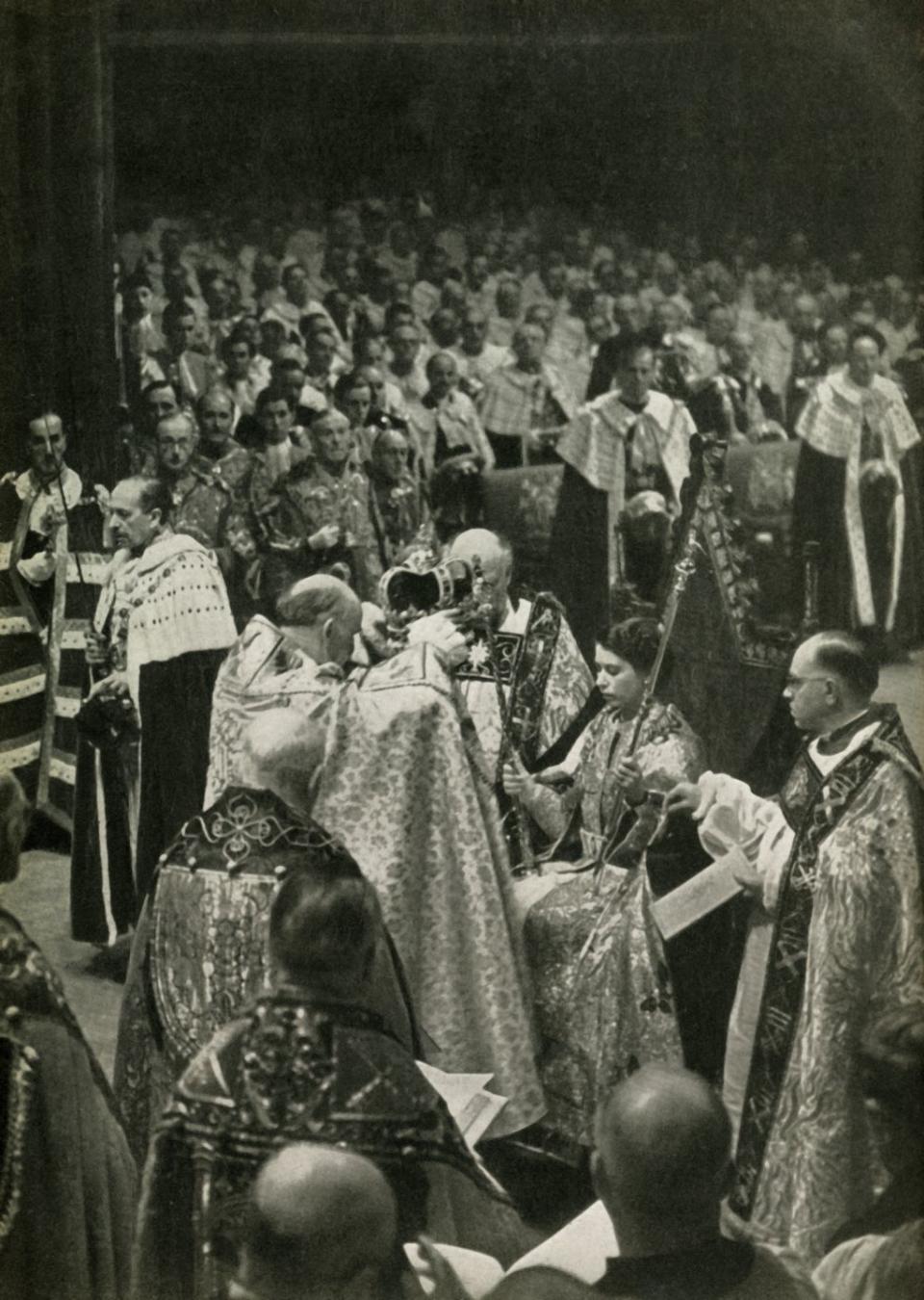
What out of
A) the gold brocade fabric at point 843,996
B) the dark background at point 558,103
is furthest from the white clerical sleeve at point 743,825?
the dark background at point 558,103

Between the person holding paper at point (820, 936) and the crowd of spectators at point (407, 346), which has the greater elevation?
the crowd of spectators at point (407, 346)

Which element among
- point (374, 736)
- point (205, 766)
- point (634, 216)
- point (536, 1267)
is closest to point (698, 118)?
point (634, 216)

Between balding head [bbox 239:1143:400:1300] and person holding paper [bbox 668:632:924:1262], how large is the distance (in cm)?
112

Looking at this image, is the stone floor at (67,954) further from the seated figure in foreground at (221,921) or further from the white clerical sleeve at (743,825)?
the white clerical sleeve at (743,825)

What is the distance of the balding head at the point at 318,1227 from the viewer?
17.7 feet

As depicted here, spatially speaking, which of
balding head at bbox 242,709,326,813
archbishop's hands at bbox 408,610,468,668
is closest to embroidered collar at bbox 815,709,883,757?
archbishop's hands at bbox 408,610,468,668

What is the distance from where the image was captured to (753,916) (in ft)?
19.1

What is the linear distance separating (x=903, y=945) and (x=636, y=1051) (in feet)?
2.91

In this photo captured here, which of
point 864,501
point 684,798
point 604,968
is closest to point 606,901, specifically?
point 604,968

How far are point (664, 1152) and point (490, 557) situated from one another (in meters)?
1.94

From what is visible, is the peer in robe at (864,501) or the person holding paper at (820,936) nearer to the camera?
the person holding paper at (820,936)

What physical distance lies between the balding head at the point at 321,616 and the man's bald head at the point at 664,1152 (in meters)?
1.68

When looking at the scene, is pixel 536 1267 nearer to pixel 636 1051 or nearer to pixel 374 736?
pixel 636 1051

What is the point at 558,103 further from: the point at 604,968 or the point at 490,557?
the point at 604,968
